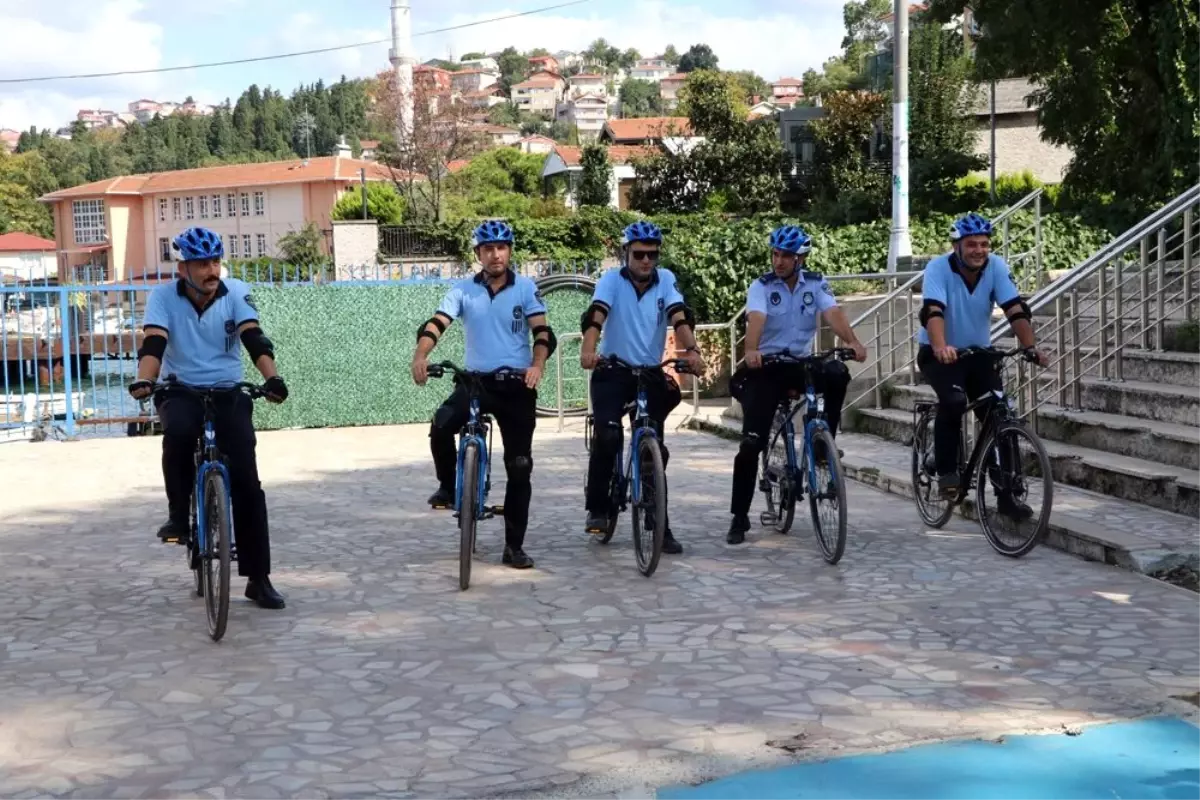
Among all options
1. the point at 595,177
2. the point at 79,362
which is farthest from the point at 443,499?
the point at 595,177

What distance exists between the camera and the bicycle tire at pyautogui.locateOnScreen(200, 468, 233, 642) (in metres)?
6.46

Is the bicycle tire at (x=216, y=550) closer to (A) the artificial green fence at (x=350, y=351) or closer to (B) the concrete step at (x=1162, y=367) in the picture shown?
(B) the concrete step at (x=1162, y=367)

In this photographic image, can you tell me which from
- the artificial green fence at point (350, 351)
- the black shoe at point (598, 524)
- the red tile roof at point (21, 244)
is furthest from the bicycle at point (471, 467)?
the red tile roof at point (21, 244)

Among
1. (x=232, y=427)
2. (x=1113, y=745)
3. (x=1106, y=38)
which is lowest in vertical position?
(x=1113, y=745)

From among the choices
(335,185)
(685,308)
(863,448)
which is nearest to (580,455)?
(863,448)

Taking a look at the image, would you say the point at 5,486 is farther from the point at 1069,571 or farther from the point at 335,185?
the point at 335,185

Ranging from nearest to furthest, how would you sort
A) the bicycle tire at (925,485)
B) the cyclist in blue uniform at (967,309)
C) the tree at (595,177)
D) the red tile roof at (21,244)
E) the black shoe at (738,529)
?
the cyclist in blue uniform at (967,309) < the black shoe at (738,529) < the bicycle tire at (925,485) < the tree at (595,177) < the red tile roof at (21,244)

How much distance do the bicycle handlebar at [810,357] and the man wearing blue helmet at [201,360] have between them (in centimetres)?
301

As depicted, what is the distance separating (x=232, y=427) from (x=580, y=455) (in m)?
7.57

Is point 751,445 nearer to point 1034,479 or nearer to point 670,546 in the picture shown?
point 670,546

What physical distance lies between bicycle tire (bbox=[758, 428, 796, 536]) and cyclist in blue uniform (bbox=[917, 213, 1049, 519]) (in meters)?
0.99

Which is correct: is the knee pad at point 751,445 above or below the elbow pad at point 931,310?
below

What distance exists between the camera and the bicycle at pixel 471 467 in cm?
757

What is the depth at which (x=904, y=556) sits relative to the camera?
27.4 ft
